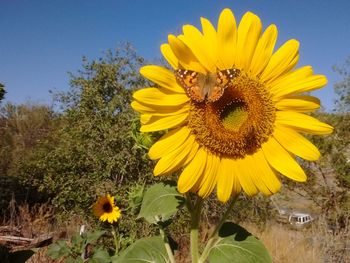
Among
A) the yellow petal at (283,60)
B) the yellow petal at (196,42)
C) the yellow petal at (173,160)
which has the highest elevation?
the yellow petal at (196,42)

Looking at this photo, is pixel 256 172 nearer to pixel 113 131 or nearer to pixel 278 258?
pixel 278 258

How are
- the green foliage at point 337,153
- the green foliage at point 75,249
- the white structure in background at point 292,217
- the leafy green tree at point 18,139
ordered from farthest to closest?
the leafy green tree at point 18,139
the white structure in background at point 292,217
the green foliage at point 337,153
the green foliage at point 75,249

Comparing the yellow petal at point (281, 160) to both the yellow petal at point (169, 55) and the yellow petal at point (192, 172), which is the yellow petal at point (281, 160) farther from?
the yellow petal at point (169, 55)

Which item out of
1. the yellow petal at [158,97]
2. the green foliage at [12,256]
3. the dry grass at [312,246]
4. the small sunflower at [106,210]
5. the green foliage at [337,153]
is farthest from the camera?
the green foliage at [337,153]

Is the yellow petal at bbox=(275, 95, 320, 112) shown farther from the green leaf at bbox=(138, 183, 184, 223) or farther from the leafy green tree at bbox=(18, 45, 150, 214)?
the leafy green tree at bbox=(18, 45, 150, 214)

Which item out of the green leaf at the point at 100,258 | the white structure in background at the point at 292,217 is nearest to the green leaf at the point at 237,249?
the green leaf at the point at 100,258

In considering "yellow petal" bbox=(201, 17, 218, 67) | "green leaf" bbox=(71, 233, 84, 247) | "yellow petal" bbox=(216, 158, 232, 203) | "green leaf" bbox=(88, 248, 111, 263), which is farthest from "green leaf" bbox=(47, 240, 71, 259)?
"yellow petal" bbox=(201, 17, 218, 67)

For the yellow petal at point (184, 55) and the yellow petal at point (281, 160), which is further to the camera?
the yellow petal at point (281, 160)

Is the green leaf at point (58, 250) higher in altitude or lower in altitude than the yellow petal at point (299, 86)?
lower
